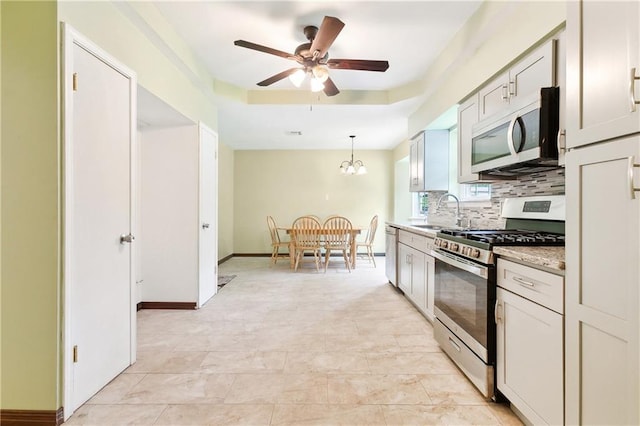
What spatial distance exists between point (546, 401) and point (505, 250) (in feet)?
2.15

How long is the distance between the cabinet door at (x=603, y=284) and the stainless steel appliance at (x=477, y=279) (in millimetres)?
464

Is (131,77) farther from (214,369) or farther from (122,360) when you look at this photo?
(214,369)

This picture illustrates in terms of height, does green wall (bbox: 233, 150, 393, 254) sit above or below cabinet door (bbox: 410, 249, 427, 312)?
above

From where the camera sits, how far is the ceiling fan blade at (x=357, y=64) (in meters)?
2.43

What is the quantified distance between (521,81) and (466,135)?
0.69m

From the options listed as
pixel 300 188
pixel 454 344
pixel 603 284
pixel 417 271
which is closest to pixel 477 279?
pixel 454 344

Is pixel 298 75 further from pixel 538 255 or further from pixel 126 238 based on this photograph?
pixel 538 255

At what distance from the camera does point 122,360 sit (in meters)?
1.93

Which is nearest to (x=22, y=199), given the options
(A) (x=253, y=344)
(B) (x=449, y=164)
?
(A) (x=253, y=344)

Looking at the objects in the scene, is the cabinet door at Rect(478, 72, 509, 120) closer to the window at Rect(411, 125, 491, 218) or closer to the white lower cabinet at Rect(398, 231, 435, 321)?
the window at Rect(411, 125, 491, 218)

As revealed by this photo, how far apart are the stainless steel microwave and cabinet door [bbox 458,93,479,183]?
20cm

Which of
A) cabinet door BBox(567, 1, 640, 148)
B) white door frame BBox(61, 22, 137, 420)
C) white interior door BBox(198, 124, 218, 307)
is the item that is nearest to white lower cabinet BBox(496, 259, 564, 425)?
cabinet door BBox(567, 1, 640, 148)

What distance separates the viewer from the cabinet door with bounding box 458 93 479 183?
247 cm

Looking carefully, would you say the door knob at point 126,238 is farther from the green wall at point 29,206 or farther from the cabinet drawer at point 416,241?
the cabinet drawer at point 416,241
